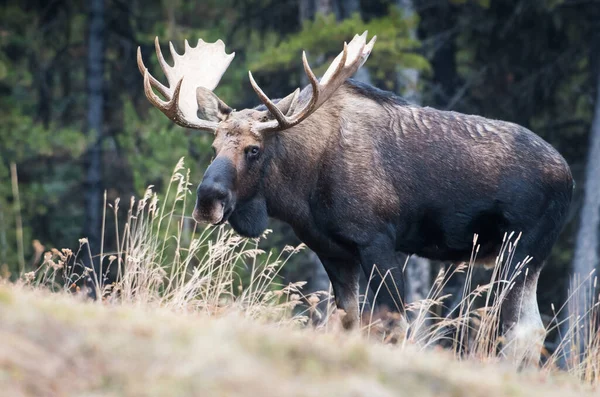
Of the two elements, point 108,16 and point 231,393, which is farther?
point 108,16

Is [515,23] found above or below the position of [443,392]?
above

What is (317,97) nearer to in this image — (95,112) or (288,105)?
(288,105)

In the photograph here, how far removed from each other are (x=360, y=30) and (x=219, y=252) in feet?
25.9

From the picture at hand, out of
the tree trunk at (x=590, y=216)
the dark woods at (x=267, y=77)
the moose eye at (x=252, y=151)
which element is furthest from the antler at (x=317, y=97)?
the tree trunk at (x=590, y=216)

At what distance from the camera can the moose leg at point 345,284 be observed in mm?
8008

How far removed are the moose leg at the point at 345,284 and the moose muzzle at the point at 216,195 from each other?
101 cm

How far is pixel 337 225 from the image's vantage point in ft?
25.0

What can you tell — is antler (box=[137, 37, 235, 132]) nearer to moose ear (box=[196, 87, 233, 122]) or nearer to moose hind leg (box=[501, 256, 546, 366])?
moose ear (box=[196, 87, 233, 122])

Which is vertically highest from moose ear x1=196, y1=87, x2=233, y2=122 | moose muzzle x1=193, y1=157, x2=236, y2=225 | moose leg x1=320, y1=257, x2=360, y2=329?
moose ear x1=196, y1=87, x2=233, y2=122

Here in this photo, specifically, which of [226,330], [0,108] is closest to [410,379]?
[226,330]

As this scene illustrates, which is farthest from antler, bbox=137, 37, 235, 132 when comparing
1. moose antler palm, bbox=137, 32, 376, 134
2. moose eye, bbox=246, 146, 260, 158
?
moose eye, bbox=246, 146, 260, 158

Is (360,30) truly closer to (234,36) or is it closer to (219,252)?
(234,36)

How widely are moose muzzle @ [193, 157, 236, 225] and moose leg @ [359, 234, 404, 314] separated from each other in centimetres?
103

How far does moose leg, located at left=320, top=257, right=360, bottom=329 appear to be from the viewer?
26.3ft
